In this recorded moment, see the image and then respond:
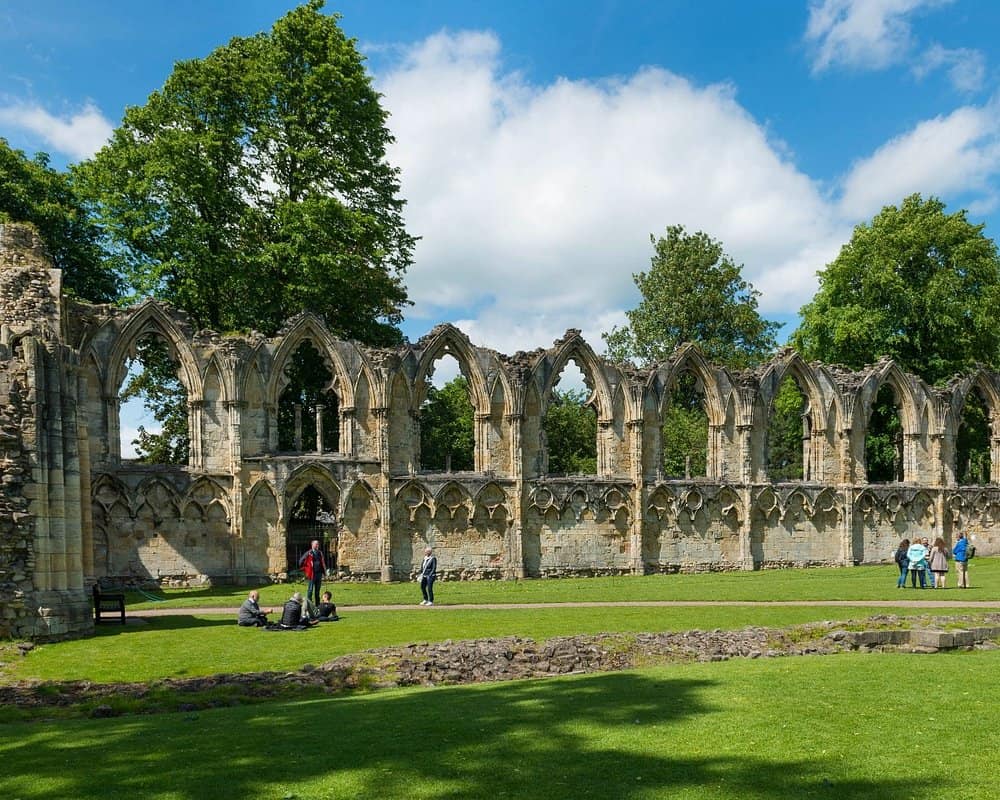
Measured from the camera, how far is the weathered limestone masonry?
25734 millimetres

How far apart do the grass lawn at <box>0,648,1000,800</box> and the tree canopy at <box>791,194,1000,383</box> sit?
33.7 meters

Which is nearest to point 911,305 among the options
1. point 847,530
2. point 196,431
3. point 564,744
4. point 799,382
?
point 799,382

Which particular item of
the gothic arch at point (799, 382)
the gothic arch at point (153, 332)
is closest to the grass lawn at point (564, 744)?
the gothic arch at point (153, 332)

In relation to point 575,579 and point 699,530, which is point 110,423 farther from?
point 699,530

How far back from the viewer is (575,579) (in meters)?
29.6

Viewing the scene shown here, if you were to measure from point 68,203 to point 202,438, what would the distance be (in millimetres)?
13722

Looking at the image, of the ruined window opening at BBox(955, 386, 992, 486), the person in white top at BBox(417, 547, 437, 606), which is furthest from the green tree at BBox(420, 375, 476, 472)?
the ruined window opening at BBox(955, 386, 992, 486)

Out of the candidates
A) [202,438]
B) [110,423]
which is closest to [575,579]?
[202,438]

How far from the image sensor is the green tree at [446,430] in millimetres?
43500

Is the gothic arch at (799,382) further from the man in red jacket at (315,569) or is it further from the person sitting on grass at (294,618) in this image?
the person sitting on grass at (294,618)

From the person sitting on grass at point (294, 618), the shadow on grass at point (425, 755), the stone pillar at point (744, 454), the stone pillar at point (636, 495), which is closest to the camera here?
the shadow on grass at point (425, 755)

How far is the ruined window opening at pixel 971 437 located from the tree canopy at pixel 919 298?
7.57 feet

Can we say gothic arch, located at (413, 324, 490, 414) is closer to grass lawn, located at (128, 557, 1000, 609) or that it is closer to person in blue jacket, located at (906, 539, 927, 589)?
grass lawn, located at (128, 557, 1000, 609)

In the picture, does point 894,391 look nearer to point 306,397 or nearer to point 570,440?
point 570,440
